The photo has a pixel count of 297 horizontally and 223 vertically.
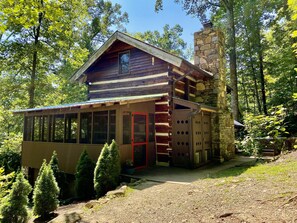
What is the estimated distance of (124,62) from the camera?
11.8 meters

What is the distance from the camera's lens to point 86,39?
25719 millimetres

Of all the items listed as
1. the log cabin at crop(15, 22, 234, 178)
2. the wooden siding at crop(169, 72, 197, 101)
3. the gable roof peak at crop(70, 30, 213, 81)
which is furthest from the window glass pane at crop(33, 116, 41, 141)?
the wooden siding at crop(169, 72, 197, 101)

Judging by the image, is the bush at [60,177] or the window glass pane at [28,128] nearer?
the bush at [60,177]

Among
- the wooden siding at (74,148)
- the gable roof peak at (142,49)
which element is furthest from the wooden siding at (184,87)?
the wooden siding at (74,148)

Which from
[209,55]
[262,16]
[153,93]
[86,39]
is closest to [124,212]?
[153,93]

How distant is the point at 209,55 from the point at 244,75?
14.6m

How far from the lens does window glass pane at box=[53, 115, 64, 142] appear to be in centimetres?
1032

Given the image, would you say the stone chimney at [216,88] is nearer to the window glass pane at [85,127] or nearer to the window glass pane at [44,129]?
the window glass pane at [85,127]

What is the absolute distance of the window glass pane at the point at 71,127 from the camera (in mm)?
9883

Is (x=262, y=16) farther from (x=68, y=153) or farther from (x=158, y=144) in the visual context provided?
(x=68, y=153)

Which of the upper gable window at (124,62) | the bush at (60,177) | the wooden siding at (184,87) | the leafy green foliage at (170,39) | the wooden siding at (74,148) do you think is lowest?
the bush at (60,177)

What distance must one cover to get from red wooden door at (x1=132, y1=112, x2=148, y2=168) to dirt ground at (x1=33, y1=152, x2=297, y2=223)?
276cm

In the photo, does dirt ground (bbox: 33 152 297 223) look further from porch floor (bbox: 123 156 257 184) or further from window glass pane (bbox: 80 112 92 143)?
window glass pane (bbox: 80 112 92 143)

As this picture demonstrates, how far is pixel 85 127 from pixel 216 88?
662cm
